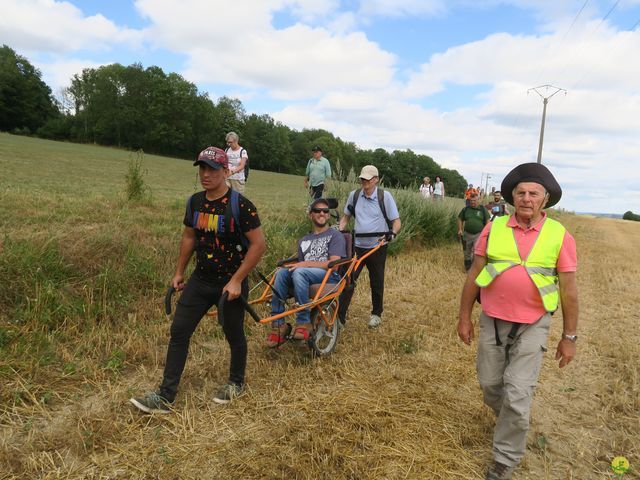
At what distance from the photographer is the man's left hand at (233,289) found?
3.29 meters

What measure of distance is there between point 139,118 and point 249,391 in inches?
3167

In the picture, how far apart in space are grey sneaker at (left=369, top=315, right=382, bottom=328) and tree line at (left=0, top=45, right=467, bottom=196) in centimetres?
5914

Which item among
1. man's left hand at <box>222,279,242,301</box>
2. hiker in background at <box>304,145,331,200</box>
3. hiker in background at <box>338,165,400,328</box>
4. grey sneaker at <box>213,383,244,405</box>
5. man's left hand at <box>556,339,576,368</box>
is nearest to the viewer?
man's left hand at <box>556,339,576,368</box>

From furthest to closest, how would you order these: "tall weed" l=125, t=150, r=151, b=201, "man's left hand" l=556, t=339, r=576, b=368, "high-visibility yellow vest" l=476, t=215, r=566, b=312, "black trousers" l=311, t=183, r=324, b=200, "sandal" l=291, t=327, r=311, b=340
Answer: "black trousers" l=311, t=183, r=324, b=200
"tall weed" l=125, t=150, r=151, b=201
"sandal" l=291, t=327, r=311, b=340
"man's left hand" l=556, t=339, r=576, b=368
"high-visibility yellow vest" l=476, t=215, r=566, b=312

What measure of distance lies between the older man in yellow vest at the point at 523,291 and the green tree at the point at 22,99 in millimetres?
76236

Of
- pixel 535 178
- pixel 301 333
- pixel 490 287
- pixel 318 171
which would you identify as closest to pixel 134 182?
pixel 318 171

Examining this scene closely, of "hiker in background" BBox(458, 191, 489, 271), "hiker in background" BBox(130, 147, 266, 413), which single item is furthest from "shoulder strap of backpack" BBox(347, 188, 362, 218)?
"hiker in background" BBox(458, 191, 489, 271)

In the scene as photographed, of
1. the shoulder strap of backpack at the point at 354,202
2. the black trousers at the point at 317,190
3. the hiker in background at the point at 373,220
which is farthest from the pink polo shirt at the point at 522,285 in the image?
the black trousers at the point at 317,190

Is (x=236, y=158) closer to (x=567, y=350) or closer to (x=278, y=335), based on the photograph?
(x=278, y=335)

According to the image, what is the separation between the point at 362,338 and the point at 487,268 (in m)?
2.62

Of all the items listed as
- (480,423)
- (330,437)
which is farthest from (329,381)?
(480,423)

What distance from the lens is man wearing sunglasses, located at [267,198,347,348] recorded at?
4426mm

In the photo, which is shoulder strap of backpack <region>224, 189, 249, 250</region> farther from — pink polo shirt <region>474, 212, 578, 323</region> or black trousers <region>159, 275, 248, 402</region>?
pink polo shirt <region>474, 212, 578, 323</region>

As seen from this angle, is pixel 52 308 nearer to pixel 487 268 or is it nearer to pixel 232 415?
A: pixel 232 415
